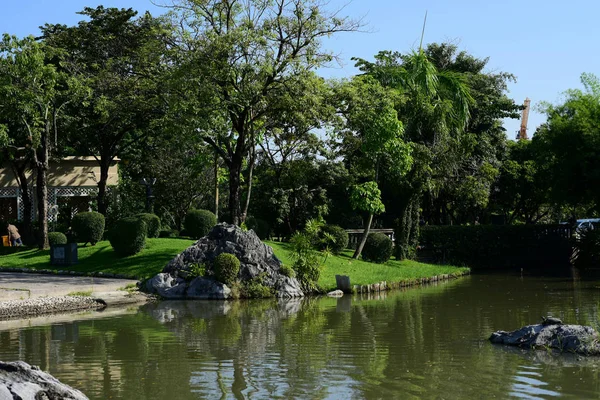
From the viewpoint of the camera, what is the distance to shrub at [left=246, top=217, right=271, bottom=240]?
3161cm

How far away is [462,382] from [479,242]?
27.5 meters

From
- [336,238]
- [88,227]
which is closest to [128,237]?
[88,227]

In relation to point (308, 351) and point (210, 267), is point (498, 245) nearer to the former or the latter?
point (210, 267)

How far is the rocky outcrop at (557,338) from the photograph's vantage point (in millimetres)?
12742

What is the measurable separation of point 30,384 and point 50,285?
1566cm

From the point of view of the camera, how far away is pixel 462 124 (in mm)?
35562

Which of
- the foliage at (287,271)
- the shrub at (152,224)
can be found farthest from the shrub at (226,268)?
the shrub at (152,224)

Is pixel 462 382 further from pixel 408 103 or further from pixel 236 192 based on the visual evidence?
pixel 408 103

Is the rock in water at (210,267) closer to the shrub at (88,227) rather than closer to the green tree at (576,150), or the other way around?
the shrub at (88,227)

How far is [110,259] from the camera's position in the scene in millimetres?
27828

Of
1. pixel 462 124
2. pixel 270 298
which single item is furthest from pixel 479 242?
pixel 270 298

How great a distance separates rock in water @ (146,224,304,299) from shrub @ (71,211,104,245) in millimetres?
8053

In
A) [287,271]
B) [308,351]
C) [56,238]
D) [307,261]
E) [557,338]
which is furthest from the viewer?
[56,238]

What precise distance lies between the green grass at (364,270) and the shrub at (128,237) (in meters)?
4.48
